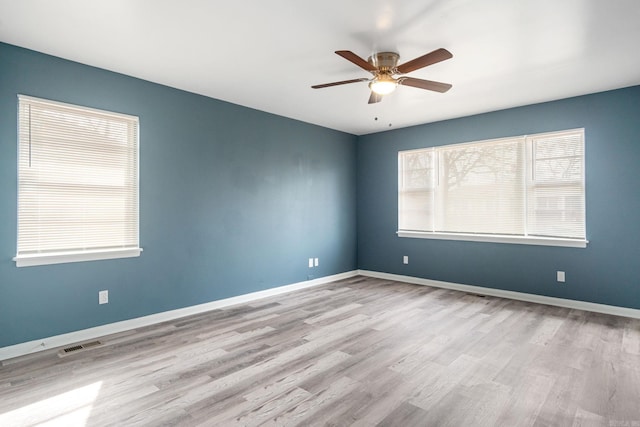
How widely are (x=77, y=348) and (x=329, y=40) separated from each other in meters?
3.43

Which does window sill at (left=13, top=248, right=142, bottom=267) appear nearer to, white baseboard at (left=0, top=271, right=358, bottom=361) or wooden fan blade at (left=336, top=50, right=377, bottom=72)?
white baseboard at (left=0, top=271, right=358, bottom=361)

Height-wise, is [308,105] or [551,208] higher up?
[308,105]

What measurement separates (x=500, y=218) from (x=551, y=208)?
2.04 feet

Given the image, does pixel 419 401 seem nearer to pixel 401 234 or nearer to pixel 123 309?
pixel 123 309

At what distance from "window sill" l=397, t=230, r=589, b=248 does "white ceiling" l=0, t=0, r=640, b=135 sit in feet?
5.90

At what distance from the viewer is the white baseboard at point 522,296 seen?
12.9 feet

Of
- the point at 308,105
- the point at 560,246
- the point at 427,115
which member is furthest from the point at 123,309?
the point at 560,246

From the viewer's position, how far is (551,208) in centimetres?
441

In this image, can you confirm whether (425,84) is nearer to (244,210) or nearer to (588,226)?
(244,210)

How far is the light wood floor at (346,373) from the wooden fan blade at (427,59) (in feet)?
7.71

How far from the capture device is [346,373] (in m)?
2.57

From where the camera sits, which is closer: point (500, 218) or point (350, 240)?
point (500, 218)

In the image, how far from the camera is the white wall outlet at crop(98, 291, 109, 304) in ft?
11.0

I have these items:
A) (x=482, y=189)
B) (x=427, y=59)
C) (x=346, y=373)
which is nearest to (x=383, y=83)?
(x=427, y=59)
